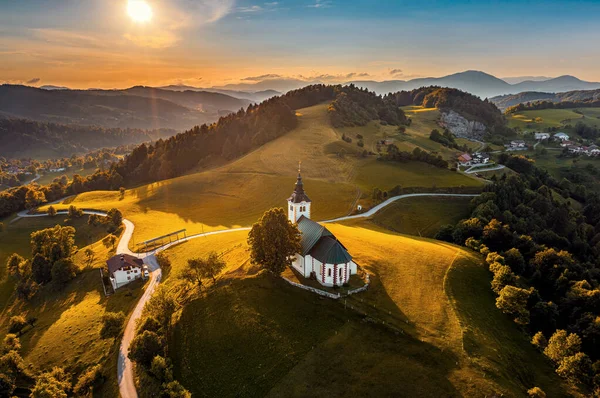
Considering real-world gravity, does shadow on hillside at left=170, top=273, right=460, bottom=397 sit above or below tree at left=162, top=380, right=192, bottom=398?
above

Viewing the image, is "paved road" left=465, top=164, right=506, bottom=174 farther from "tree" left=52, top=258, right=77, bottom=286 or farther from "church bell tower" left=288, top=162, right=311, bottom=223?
"tree" left=52, top=258, right=77, bottom=286

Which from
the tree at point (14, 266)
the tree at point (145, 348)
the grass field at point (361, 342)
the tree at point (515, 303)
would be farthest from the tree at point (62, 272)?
the tree at point (515, 303)

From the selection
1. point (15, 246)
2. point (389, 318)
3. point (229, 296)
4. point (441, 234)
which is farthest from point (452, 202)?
point (15, 246)

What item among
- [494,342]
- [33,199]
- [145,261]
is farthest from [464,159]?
[33,199]

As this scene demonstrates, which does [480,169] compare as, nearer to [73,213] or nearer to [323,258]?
[323,258]

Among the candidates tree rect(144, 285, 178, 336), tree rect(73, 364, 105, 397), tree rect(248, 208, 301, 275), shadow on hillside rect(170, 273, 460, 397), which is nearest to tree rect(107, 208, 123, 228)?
tree rect(144, 285, 178, 336)

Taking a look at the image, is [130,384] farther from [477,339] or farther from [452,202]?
[452,202]
